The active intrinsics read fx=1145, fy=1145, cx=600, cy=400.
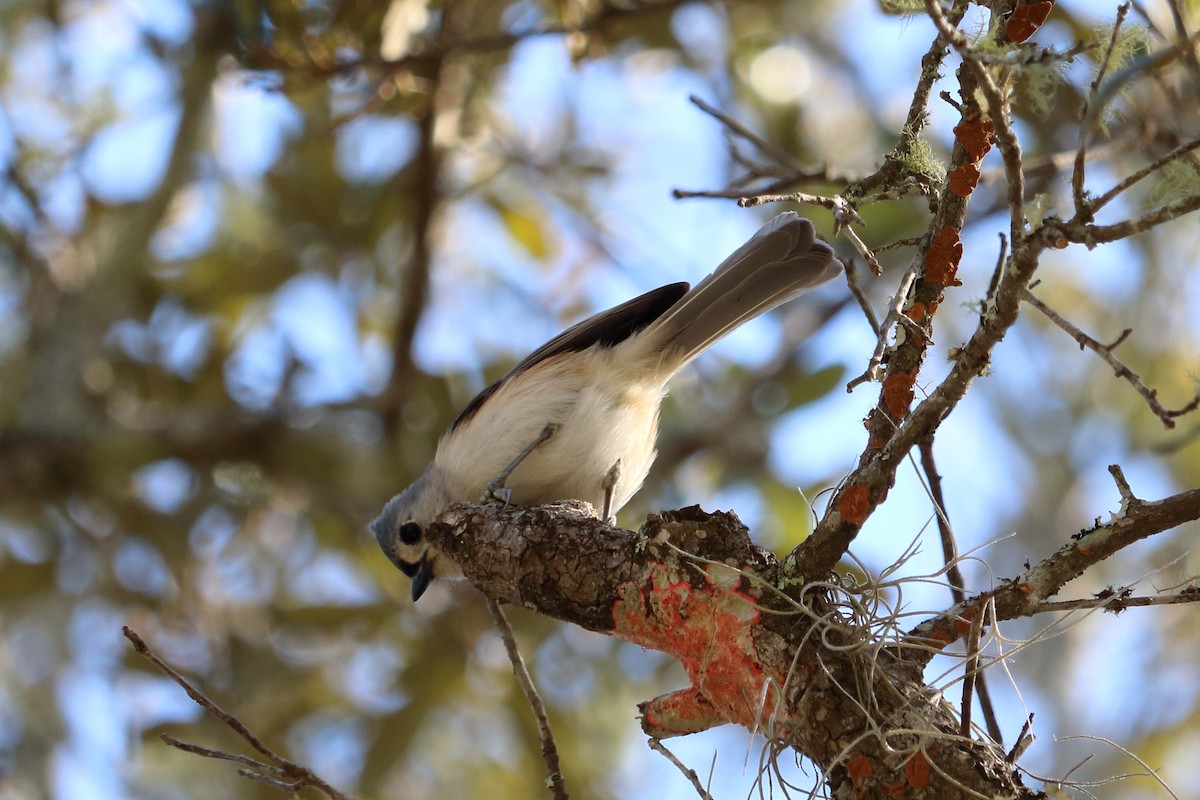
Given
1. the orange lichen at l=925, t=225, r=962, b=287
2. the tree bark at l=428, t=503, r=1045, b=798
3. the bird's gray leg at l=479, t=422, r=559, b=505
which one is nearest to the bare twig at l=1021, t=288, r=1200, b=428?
the orange lichen at l=925, t=225, r=962, b=287

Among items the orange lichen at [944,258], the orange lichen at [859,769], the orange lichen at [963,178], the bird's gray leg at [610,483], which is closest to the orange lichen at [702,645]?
the orange lichen at [859,769]

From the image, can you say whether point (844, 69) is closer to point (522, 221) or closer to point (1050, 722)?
point (522, 221)

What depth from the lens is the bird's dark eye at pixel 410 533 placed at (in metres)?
4.49

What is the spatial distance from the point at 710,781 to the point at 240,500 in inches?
171

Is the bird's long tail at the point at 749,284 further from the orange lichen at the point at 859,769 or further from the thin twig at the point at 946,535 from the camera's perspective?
the orange lichen at the point at 859,769

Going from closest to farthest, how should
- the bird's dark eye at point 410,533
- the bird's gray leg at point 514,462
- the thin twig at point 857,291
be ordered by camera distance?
the thin twig at point 857,291, the bird's gray leg at point 514,462, the bird's dark eye at point 410,533

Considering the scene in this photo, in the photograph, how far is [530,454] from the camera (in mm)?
4012

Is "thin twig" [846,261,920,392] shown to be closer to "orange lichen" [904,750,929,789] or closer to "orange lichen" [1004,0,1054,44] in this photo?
"orange lichen" [1004,0,1054,44]

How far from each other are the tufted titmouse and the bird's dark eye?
0.18 m

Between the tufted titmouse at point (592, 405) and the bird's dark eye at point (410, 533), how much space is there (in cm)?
18

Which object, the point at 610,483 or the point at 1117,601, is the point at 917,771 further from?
the point at 610,483

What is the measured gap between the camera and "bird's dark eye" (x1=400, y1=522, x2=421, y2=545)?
4488 mm

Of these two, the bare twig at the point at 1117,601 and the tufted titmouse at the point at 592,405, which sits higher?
the tufted titmouse at the point at 592,405

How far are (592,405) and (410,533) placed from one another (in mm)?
974
